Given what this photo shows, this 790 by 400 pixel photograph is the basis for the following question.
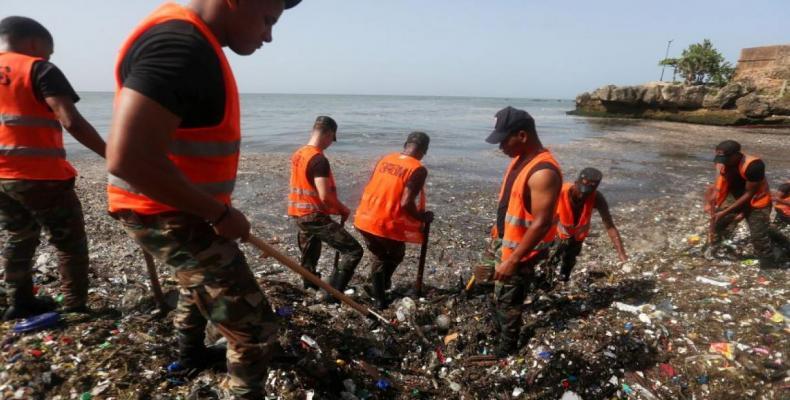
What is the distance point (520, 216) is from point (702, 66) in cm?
6198

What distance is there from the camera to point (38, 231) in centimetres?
333

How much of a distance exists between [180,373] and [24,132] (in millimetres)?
2087

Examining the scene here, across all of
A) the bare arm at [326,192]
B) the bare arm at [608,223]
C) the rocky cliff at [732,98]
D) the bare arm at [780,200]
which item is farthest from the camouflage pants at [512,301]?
the rocky cliff at [732,98]

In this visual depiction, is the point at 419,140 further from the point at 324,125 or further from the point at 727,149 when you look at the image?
the point at 727,149

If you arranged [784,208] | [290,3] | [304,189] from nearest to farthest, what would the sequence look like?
[290,3] < [304,189] < [784,208]

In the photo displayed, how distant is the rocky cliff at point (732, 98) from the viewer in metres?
31.9

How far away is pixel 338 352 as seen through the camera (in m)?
3.53

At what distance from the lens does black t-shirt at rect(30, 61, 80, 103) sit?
2.84 meters

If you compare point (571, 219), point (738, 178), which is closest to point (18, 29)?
point (571, 219)

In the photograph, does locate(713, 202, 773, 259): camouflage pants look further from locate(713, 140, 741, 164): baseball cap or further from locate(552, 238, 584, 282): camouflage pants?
locate(552, 238, 584, 282): camouflage pants

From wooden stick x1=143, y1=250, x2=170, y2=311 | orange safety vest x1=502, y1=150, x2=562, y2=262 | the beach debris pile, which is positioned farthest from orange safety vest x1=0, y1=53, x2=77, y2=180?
orange safety vest x1=502, y1=150, x2=562, y2=262

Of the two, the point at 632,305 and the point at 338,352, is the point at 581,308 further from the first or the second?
the point at 338,352

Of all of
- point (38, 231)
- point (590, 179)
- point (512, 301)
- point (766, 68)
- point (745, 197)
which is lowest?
point (512, 301)

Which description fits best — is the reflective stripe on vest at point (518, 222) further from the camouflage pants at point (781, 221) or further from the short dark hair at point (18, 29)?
the camouflage pants at point (781, 221)
